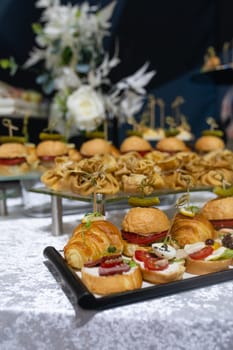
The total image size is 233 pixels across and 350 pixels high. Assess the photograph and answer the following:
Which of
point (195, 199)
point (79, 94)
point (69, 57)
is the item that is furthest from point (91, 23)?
point (195, 199)

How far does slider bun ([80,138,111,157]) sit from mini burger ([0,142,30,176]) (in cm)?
28

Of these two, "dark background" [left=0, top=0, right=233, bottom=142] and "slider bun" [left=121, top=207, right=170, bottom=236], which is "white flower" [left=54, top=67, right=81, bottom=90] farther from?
"slider bun" [left=121, top=207, right=170, bottom=236]

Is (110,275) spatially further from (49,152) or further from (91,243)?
(49,152)

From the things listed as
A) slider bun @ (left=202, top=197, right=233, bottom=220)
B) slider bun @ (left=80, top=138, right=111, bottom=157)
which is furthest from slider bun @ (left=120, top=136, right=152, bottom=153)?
slider bun @ (left=202, top=197, right=233, bottom=220)

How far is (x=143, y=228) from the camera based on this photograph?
109 centimetres

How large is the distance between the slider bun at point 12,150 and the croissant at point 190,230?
82 cm

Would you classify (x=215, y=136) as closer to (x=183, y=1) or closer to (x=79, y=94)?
(x=79, y=94)

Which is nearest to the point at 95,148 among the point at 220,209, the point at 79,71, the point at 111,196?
the point at 79,71

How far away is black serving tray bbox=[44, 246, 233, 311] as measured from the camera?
80cm

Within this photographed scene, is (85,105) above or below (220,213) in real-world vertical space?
above

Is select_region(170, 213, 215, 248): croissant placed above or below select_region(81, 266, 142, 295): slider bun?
above

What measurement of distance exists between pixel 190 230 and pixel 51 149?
2.89ft

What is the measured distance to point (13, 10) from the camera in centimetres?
275

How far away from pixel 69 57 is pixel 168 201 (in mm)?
905
